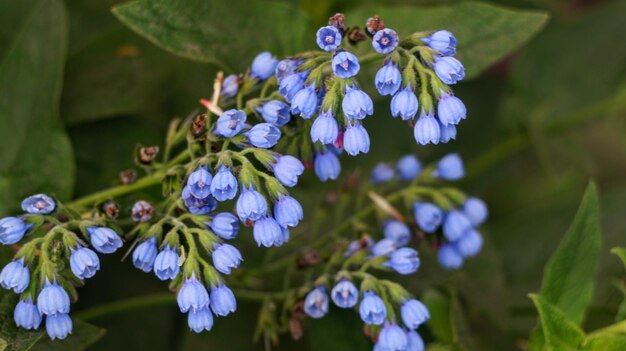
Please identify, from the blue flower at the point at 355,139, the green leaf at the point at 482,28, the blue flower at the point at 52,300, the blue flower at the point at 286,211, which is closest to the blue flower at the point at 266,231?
the blue flower at the point at 286,211

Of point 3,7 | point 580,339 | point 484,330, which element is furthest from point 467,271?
point 3,7

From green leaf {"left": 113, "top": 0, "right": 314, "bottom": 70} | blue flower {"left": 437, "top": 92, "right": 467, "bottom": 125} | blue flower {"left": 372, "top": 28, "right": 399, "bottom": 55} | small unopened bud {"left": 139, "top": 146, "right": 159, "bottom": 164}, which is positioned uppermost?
blue flower {"left": 372, "top": 28, "right": 399, "bottom": 55}

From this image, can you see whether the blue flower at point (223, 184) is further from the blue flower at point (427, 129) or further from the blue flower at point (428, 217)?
the blue flower at point (428, 217)

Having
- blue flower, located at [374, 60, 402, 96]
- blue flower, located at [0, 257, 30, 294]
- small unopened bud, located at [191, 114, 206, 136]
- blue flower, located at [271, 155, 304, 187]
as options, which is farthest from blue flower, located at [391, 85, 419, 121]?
blue flower, located at [0, 257, 30, 294]

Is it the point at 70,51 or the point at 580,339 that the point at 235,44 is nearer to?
the point at 70,51

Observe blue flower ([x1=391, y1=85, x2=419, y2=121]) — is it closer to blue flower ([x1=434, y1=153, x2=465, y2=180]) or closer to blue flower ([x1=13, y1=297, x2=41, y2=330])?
blue flower ([x1=434, y1=153, x2=465, y2=180])

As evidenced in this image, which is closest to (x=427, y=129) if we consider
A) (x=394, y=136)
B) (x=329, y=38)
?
(x=329, y=38)

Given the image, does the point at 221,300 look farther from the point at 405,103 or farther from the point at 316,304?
the point at 405,103
